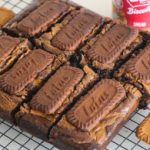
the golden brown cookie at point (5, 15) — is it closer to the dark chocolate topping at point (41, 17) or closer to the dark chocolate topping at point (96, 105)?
the dark chocolate topping at point (41, 17)

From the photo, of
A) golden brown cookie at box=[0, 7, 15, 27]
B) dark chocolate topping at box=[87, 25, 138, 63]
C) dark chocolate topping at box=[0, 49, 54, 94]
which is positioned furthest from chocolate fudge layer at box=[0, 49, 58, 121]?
golden brown cookie at box=[0, 7, 15, 27]

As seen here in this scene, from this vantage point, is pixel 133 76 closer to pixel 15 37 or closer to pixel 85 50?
pixel 85 50

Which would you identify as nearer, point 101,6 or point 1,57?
point 1,57

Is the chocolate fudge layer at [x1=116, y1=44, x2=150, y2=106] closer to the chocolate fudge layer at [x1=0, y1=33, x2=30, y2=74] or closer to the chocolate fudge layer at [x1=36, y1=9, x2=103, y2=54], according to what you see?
the chocolate fudge layer at [x1=36, y1=9, x2=103, y2=54]

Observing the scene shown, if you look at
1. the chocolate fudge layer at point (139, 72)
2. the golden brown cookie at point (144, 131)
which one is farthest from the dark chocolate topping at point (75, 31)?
the golden brown cookie at point (144, 131)

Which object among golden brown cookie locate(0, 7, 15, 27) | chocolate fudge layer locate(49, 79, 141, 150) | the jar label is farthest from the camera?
golden brown cookie locate(0, 7, 15, 27)

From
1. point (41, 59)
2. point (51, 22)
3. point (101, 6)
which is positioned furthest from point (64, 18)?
point (101, 6)

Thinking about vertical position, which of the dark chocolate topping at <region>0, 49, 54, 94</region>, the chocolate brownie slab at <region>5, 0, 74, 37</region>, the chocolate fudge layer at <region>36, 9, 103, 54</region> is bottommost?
the dark chocolate topping at <region>0, 49, 54, 94</region>
